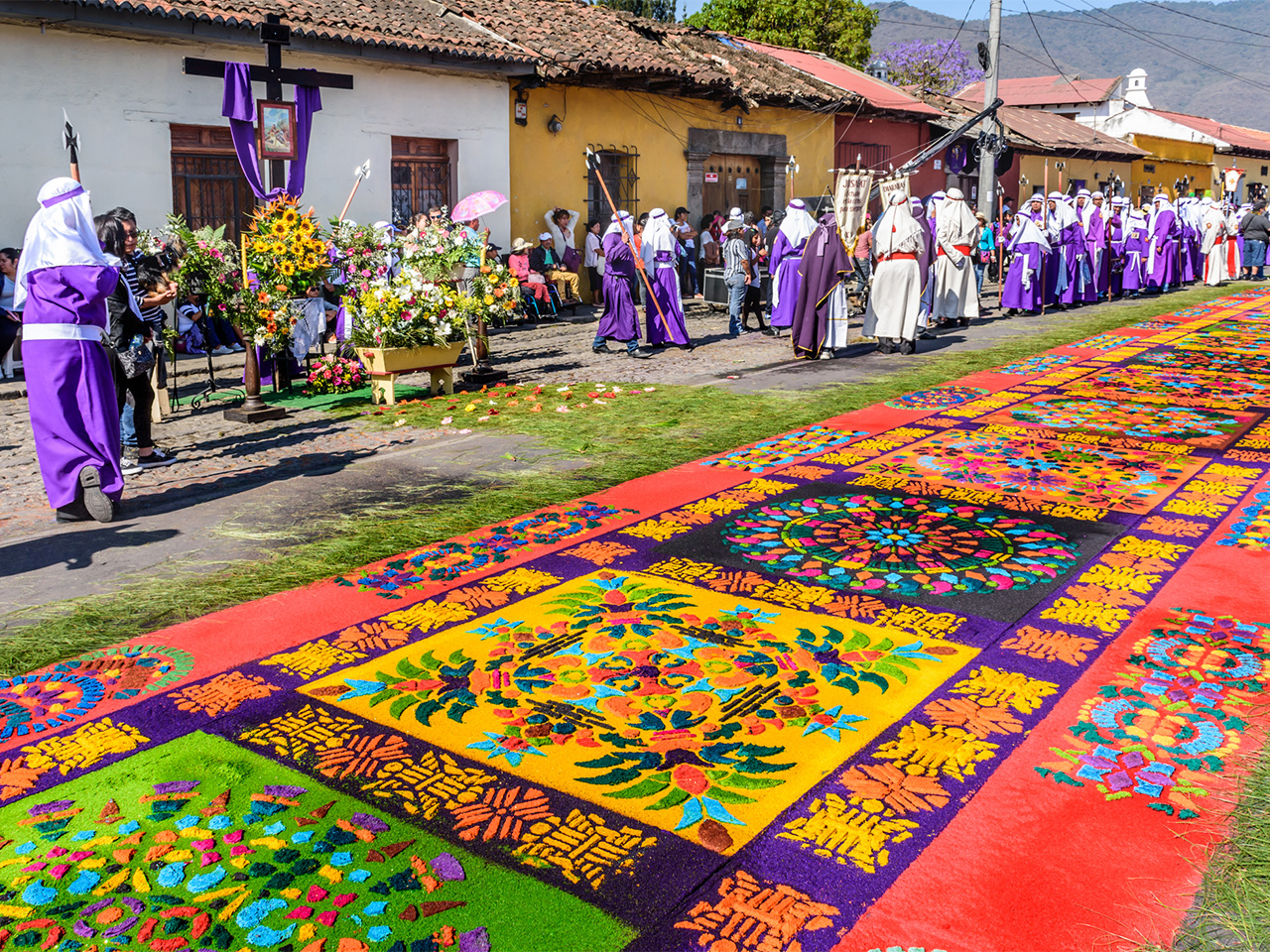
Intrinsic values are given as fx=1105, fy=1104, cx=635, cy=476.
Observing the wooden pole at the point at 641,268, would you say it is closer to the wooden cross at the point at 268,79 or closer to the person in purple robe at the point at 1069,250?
the wooden cross at the point at 268,79

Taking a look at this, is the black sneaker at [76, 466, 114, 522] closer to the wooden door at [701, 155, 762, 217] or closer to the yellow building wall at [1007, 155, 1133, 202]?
the wooden door at [701, 155, 762, 217]

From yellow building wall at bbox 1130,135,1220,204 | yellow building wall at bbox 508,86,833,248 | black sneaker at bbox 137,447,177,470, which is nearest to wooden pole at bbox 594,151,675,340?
yellow building wall at bbox 508,86,833,248

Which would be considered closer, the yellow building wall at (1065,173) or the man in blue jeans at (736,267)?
the man in blue jeans at (736,267)

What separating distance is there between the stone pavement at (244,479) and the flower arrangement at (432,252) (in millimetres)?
1493

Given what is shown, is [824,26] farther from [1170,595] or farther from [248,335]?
[1170,595]

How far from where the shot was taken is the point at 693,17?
42.4 m

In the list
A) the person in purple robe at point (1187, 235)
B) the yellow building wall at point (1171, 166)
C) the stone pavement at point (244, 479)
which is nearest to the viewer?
the stone pavement at point (244, 479)

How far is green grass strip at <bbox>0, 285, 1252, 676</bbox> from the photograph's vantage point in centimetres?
482

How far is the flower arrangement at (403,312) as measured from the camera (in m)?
9.98

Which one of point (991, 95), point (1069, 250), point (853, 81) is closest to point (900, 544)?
point (1069, 250)

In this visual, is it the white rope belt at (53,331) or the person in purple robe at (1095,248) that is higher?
the person in purple robe at (1095,248)

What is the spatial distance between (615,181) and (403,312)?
1077cm

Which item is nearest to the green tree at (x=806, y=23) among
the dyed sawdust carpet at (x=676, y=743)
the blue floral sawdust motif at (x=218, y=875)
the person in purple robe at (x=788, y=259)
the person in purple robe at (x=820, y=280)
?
the person in purple robe at (x=788, y=259)

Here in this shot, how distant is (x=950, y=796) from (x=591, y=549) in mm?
2731
